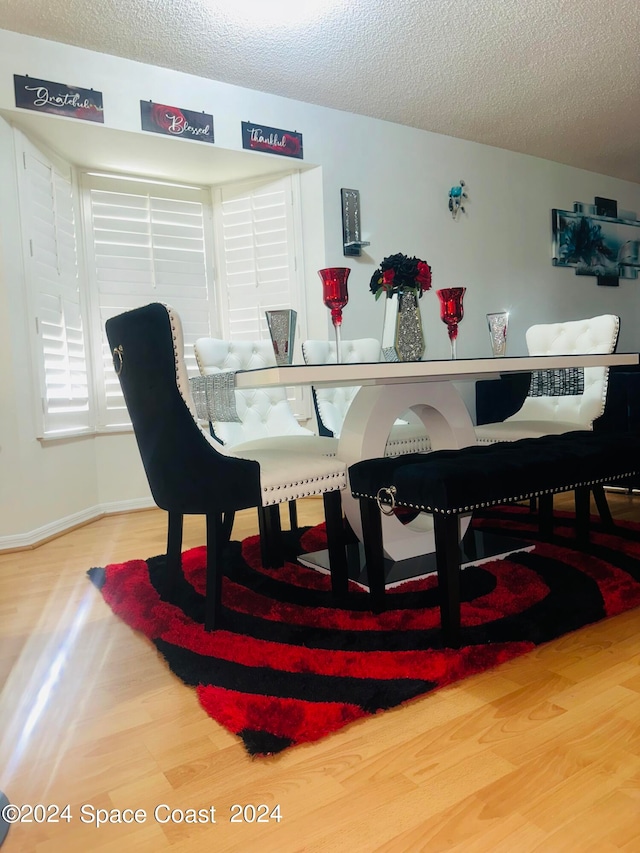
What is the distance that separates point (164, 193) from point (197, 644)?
335cm

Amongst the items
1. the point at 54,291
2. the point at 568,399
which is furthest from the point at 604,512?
the point at 54,291

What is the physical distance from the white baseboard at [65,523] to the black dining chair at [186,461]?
1530mm

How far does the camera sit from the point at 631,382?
3428 mm

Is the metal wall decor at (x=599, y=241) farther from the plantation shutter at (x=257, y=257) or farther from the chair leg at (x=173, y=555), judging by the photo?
the chair leg at (x=173, y=555)

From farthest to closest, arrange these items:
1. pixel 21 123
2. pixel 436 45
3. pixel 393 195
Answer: pixel 393 195 → pixel 436 45 → pixel 21 123

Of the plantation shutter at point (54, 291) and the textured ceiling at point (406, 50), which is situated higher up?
the textured ceiling at point (406, 50)

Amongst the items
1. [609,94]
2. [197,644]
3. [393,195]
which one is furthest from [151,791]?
[609,94]

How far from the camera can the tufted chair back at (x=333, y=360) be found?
116 inches

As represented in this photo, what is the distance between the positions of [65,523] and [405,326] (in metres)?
2.33

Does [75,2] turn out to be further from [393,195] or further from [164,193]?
[393,195]

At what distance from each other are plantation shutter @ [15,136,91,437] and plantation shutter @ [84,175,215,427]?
0.47 feet

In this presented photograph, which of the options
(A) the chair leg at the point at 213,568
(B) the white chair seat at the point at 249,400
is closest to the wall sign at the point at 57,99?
(B) the white chair seat at the point at 249,400

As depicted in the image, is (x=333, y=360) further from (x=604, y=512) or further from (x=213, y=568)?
(x=213, y=568)

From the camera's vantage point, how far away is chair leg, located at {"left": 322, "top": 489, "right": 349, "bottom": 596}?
6.22ft
